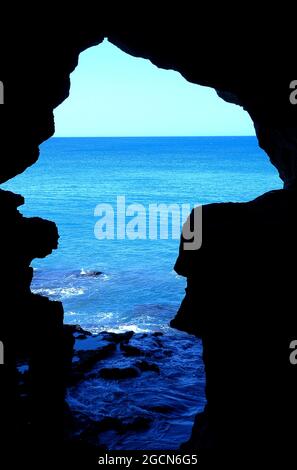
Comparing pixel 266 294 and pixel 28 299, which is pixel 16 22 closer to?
pixel 28 299

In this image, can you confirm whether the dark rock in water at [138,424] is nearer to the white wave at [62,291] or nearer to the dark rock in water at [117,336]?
the dark rock in water at [117,336]

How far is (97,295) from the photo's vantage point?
2667cm

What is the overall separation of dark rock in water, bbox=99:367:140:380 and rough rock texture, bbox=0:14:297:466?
405 cm

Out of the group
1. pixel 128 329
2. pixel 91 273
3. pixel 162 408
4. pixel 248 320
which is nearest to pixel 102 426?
pixel 162 408

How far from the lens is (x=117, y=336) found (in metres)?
19.0

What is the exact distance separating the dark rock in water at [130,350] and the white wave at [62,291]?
9.16m

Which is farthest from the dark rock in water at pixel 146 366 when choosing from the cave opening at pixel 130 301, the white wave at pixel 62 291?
the white wave at pixel 62 291

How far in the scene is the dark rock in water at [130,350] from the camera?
17.0m

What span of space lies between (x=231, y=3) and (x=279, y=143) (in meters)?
5.48

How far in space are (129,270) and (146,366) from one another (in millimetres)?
18091

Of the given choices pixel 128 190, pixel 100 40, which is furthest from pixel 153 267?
pixel 128 190

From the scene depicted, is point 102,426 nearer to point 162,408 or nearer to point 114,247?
point 162,408

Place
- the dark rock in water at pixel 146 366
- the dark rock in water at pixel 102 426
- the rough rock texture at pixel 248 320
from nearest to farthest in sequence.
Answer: the rough rock texture at pixel 248 320
the dark rock in water at pixel 102 426
the dark rock in water at pixel 146 366

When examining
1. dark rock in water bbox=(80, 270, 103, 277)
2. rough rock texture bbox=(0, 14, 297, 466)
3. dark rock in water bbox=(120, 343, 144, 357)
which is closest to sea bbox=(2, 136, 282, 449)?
dark rock in water bbox=(80, 270, 103, 277)
